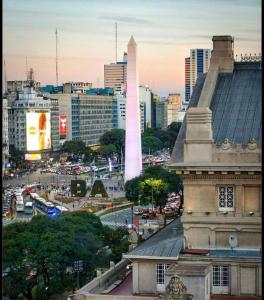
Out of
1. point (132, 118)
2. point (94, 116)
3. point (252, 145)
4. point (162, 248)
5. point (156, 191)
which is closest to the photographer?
point (252, 145)

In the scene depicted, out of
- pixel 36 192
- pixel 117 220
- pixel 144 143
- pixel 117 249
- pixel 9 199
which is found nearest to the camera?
pixel 117 249

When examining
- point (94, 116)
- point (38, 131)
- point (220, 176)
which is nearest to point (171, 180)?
point (220, 176)

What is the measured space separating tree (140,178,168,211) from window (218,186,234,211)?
40673 millimetres

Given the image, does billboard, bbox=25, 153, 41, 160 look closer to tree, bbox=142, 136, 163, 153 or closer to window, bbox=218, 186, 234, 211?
tree, bbox=142, 136, 163, 153

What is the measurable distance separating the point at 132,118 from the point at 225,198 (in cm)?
6895

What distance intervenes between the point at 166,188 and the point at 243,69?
39.2m

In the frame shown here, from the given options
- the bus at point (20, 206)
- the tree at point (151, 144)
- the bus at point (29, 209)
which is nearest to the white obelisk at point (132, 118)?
the bus at point (20, 206)

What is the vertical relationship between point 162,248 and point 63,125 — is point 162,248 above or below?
below

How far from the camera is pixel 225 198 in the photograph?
15.3 meters

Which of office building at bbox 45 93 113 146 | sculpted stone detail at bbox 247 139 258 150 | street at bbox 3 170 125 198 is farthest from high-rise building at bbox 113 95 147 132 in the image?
sculpted stone detail at bbox 247 139 258 150

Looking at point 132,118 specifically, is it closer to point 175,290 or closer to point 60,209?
point 60,209

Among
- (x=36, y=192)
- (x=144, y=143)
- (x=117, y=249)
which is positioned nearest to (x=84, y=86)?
(x=144, y=143)

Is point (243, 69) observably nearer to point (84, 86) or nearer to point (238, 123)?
point (238, 123)

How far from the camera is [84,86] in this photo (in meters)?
191
